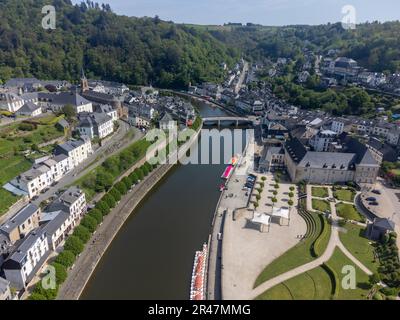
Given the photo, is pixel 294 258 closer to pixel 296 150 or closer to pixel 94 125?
pixel 296 150

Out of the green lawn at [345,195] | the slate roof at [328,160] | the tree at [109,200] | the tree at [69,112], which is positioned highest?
the tree at [69,112]

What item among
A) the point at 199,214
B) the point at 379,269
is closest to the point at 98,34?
the point at 199,214

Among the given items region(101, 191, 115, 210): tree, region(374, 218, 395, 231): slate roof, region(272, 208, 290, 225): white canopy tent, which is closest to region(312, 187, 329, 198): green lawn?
region(272, 208, 290, 225): white canopy tent

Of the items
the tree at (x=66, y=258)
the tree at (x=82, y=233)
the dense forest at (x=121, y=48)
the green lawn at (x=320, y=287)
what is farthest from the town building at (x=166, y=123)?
the dense forest at (x=121, y=48)

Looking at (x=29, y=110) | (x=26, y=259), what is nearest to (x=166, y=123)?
(x=29, y=110)

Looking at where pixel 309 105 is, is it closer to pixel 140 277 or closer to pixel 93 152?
pixel 93 152

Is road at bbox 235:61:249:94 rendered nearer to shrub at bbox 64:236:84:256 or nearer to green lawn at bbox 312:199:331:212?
green lawn at bbox 312:199:331:212

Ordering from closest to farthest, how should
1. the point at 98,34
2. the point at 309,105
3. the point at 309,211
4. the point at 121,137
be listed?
the point at 309,211 → the point at 121,137 → the point at 309,105 → the point at 98,34

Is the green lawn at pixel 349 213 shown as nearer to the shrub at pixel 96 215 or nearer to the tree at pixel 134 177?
the tree at pixel 134 177
